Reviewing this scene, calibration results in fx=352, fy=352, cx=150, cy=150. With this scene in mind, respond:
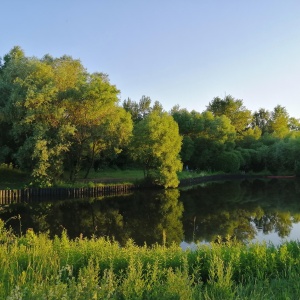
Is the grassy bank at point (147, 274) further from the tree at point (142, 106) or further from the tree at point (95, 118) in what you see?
the tree at point (142, 106)

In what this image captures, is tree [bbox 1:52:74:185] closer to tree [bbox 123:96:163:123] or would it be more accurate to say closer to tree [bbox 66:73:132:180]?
tree [bbox 66:73:132:180]

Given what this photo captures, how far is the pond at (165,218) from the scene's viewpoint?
1653 cm

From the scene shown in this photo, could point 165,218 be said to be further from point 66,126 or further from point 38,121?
point 38,121

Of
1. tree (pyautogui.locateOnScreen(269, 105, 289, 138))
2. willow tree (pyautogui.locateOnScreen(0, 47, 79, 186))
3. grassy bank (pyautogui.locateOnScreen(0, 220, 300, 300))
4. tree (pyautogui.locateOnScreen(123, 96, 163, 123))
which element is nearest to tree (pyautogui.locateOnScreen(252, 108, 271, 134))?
tree (pyautogui.locateOnScreen(269, 105, 289, 138))

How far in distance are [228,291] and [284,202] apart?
973 inches

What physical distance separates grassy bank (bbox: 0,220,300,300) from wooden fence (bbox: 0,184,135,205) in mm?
18605

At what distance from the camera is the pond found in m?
16.5

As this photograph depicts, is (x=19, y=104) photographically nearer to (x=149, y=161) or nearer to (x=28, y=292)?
(x=149, y=161)

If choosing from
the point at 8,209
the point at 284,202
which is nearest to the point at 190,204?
the point at 284,202

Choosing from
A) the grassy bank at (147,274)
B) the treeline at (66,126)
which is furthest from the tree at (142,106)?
the grassy bank at (147,274)

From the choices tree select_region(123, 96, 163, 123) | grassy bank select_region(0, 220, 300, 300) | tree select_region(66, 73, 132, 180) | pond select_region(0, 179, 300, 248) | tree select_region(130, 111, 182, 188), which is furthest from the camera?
tree select_region(123, 96, 163, 123)

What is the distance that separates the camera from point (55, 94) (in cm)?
2942

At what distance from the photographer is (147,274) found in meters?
5.95

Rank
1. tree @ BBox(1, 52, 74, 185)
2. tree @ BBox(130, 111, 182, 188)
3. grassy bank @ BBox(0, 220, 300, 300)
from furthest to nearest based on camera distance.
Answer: tree @ BBox(130, 111, 182, 188)
tree @ BBox(1, 52, 74, 185)
grassy bank @ BBox(0, 220, 300, 300)
